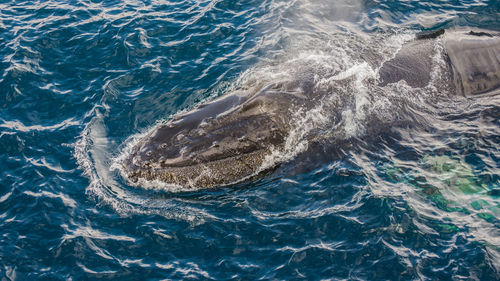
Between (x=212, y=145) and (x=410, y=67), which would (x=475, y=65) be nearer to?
(x=410, y=67)

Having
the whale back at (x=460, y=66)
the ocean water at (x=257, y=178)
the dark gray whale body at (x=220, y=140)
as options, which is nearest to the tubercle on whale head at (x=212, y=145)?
the dark gray whale body at (x=220, y=140)

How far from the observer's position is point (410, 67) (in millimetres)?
15125

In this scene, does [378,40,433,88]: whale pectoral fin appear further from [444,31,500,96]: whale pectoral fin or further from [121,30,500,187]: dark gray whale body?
[121,30,500,187]: dark gray whale body

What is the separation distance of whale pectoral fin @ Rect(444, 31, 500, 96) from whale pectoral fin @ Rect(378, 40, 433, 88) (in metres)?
0.78

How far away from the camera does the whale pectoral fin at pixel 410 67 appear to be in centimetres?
1482

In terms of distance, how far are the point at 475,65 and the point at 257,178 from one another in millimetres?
7883

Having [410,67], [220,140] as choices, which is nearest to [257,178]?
[220,140]

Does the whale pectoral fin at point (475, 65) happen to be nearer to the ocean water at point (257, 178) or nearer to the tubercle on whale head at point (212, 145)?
the ocean water at point (257, 178)

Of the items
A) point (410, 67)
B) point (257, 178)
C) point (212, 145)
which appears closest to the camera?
point (212, 145)

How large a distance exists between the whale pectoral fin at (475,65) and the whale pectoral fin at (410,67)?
78 centimetres

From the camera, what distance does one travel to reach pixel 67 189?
→ 13289mm

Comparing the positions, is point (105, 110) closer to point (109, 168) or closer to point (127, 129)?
point (127, 129)

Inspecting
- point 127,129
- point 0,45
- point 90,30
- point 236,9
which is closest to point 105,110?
point 127,129

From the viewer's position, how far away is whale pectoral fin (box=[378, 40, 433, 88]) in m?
14.8
